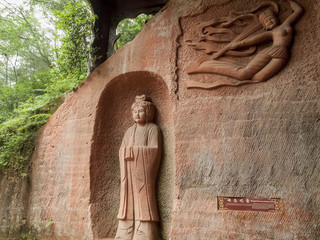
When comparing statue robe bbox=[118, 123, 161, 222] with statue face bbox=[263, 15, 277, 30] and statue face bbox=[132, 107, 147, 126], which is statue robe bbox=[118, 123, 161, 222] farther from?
statue face bbox=[263, 15, 277, 30]

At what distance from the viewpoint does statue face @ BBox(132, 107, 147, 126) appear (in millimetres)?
4848

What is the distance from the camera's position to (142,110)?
15.9 ft

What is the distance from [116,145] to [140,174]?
36.8 inches

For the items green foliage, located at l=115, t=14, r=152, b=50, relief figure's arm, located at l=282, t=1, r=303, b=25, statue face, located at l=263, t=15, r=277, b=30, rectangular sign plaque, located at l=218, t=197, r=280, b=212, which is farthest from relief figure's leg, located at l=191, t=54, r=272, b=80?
green foliage, located at l=115, t=14, r=152, b=50

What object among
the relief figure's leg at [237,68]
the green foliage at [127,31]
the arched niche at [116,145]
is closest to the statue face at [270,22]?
the relief figure's leg at [237,68]

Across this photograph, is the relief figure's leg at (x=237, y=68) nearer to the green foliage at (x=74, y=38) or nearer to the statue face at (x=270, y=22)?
the statue face at (x=270, y=22)

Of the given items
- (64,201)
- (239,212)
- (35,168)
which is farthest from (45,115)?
(239,212)

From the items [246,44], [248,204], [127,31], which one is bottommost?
[248,204]

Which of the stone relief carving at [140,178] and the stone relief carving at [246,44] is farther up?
the stone relief carving at [246,44]

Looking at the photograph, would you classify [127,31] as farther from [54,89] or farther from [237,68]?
[237,68]

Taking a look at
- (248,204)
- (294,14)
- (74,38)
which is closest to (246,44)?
(294,14)

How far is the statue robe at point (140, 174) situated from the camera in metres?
4.41

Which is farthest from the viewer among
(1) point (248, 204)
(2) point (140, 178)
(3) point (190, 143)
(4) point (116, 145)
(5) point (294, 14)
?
(4) point (116, 145)

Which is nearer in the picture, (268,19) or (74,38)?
(268,19)
